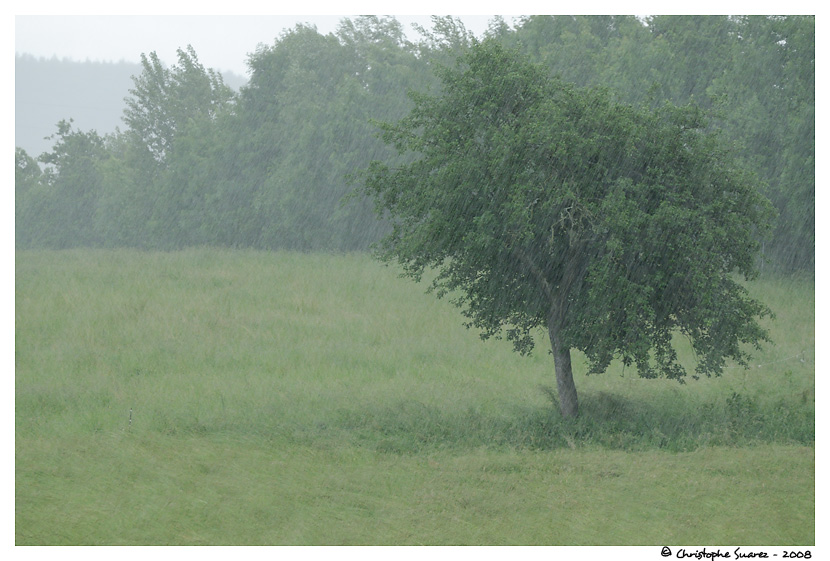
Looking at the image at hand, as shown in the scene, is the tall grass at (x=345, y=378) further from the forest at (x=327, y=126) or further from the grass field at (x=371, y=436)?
the forest at (x=327, y=126)

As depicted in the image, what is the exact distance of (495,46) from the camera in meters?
14.1

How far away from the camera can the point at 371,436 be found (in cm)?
1416

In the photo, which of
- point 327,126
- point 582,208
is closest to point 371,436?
point 582,208

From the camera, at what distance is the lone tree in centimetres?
1314

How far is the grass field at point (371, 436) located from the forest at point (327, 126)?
747cm

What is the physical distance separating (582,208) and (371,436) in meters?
5.75

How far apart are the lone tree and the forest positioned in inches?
460

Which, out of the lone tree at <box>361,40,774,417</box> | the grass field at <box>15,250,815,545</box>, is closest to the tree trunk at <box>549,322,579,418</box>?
the grass field at <box>15,250,815,545</box>

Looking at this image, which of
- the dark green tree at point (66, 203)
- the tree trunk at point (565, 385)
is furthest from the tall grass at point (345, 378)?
the dark green tree at point (66, 203)

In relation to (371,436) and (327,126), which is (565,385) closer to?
(371,436)

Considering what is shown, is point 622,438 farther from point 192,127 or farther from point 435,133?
point 192,127

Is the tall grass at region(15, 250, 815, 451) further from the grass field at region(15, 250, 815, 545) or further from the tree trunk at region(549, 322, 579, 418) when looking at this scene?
the tree trunk at region(549, 322, 579, 418)

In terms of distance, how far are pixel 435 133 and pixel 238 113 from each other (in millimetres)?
49251

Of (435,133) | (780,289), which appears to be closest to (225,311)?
A: (435,133)
